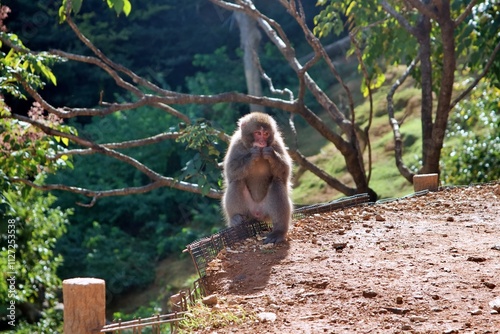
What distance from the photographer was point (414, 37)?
987cm

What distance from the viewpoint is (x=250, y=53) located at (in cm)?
1670

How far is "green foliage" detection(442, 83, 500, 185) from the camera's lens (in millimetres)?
11094

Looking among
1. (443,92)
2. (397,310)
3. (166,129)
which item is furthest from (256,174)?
(166,129)

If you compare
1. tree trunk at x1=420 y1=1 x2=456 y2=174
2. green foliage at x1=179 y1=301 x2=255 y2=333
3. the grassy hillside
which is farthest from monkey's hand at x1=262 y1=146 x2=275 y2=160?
the grassy hillside

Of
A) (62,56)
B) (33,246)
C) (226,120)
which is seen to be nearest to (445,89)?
(62,56)

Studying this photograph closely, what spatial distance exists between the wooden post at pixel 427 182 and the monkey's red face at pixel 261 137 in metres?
2.13

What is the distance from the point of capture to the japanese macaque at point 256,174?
20.7ft

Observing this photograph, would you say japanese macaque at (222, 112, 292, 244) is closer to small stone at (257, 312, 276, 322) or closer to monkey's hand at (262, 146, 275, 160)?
monkey's hand at (262, 146, 275, 160)

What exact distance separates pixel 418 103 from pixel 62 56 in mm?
8338

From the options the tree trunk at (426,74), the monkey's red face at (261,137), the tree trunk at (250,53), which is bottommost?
the monkey's red face at (261,137)

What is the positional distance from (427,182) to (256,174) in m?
2.10

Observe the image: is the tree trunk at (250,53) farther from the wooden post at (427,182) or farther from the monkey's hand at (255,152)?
the monkey's hand at (255,152)

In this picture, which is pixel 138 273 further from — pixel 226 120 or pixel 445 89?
pixel 445 89

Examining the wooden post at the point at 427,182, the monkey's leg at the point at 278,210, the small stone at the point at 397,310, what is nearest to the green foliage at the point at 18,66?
the monkey's leg at the point at 278,210
